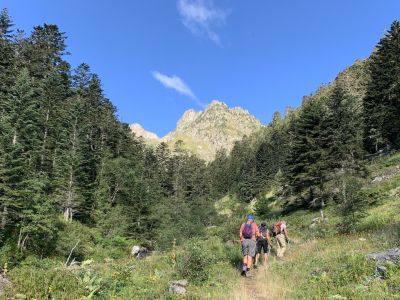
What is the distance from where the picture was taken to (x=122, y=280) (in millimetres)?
11102

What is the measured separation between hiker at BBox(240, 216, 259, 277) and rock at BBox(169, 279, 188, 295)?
2.74m

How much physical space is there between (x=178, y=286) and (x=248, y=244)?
3.78 meters

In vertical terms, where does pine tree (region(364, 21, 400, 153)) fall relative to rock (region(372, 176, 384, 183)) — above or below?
above

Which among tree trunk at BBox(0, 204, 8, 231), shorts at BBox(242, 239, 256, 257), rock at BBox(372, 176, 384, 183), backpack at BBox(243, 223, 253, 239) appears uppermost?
rock at BBox(372, 176, 384, 183)

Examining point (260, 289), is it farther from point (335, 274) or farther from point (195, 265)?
point (195, 265)

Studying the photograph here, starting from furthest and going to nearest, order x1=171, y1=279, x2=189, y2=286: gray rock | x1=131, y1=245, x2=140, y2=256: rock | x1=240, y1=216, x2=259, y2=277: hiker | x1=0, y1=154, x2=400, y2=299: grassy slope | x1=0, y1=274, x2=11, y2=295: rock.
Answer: x1=131, y1=245, x2=140, y2=256: rock
x1=240, y1=216, x2=259, y2=277: hiker
x1=171, y1=279, x2=189, y2=286: gray rock
x1=0, y1=274, x2=11, y2=295: rock
x1=0, y1=154, x2=400, y2=299: grassy slope

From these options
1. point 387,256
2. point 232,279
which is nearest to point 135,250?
point 232,279

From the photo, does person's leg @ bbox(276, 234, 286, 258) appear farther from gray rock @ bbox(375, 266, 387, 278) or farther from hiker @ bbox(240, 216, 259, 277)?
gray rock @ bbox(375, 266, 387, 278)

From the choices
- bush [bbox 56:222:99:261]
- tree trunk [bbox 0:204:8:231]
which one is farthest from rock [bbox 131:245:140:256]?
tree trunk [bbox 0:204:8:231]

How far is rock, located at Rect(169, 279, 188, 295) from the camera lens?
10.2 m

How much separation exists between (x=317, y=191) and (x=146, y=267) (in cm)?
3370

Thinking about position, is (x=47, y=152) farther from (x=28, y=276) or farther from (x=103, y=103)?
(x=28, y=276)

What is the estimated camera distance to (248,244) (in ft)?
44.2

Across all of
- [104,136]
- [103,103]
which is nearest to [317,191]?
[104,136]
